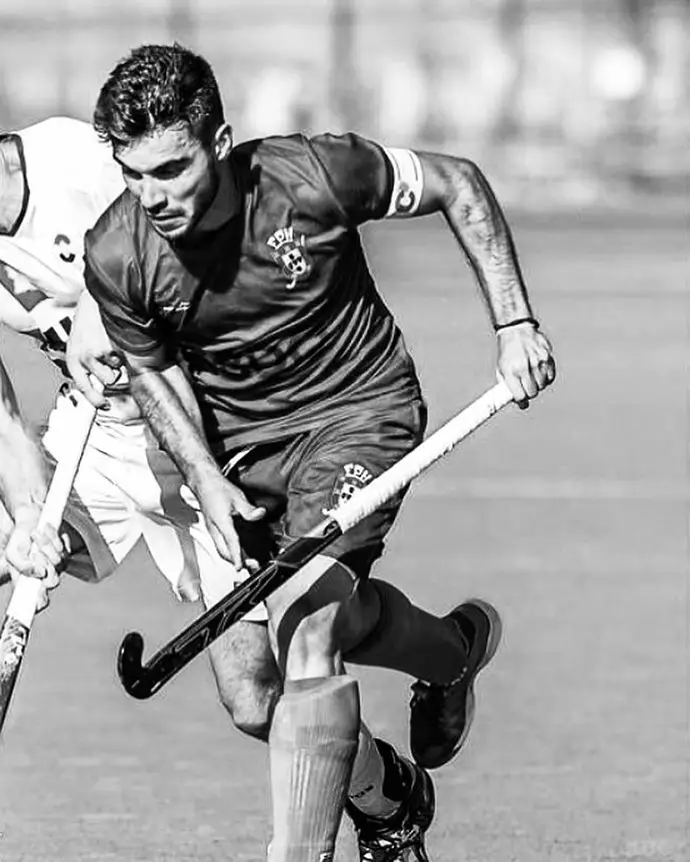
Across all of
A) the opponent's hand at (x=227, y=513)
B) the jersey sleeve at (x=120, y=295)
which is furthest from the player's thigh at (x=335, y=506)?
the jersey sleeve at (x=120, y=295)

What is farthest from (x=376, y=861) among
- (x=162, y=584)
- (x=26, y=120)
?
(x=26, y=120)

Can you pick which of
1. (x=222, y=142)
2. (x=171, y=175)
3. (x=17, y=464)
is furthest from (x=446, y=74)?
(x=171, y=175)

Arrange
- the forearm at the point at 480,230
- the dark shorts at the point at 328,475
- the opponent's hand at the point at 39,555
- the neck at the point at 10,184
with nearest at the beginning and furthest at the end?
the dark shorts at the point at 328,475 → the forearm at the point at 480,230 → the opponent's hand at the point at 39,555 → the neck at the point at 10,184

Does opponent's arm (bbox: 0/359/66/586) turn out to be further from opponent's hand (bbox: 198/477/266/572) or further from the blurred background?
the blurred background

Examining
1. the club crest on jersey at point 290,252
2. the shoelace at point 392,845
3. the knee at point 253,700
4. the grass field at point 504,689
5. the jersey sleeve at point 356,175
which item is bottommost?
the grass field at point 504,689

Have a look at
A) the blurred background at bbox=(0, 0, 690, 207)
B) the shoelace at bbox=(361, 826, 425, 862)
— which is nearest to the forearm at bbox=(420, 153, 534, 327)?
the shoelace at bbox=(361, 826, 425, 862)

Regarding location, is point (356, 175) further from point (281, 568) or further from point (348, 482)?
point (281, 568)

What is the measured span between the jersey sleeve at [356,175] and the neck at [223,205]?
21 cm

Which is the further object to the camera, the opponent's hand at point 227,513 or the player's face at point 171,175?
the opponent's hand at point 227,513

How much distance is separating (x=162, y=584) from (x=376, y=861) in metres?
4.04

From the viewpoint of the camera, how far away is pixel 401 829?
609cm

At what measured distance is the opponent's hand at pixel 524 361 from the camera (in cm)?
550

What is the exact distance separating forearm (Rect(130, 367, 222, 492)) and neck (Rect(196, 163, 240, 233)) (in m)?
0.39

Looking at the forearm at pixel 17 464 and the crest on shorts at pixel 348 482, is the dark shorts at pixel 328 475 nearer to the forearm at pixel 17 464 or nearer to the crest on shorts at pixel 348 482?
the crest on shorts at pixel 348 482
